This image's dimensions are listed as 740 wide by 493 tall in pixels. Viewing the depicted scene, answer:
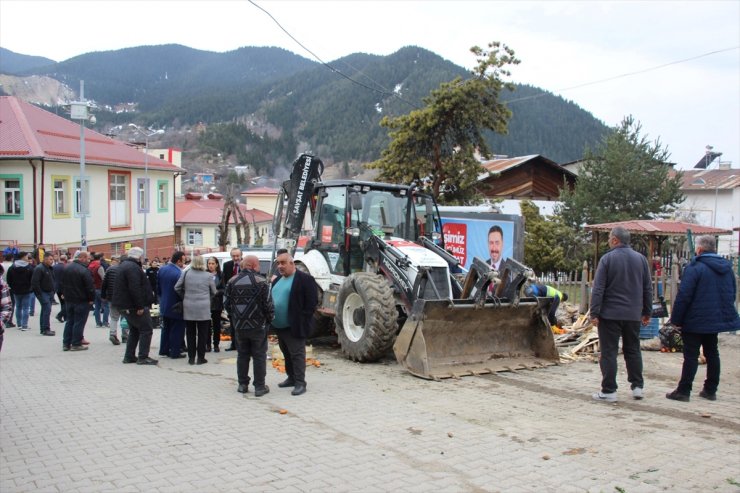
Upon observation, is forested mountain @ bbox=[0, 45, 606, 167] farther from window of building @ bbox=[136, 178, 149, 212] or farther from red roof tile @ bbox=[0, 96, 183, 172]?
red roof tile @ bbox=[0, 96, 183, 172]

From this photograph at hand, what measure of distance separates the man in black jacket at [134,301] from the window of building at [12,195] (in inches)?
812

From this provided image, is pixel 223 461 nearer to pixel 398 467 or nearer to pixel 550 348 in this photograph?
pixel 398 467

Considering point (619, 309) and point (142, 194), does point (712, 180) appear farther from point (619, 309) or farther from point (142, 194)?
point (619, 309)

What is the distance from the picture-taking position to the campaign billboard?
1478cm

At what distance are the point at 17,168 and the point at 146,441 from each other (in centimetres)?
2569

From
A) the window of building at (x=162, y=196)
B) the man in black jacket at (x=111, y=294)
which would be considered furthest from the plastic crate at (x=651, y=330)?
the window of building at (x=162, y=196)

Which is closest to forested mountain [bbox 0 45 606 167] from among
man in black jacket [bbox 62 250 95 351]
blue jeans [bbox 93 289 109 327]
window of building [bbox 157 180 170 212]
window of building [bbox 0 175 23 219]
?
window of building [bbox 157 180 170 212]

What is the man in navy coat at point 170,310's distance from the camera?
10.4 metres

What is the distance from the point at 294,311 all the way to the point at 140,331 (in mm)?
3650

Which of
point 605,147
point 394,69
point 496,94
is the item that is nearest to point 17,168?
point 496,94

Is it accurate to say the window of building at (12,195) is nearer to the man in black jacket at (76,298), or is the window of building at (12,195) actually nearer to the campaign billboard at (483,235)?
the man in black jacket at (76,298)

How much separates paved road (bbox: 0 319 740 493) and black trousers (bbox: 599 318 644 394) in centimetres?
27

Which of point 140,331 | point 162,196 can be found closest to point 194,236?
point 162,196

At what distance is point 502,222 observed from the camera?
15141 mm
